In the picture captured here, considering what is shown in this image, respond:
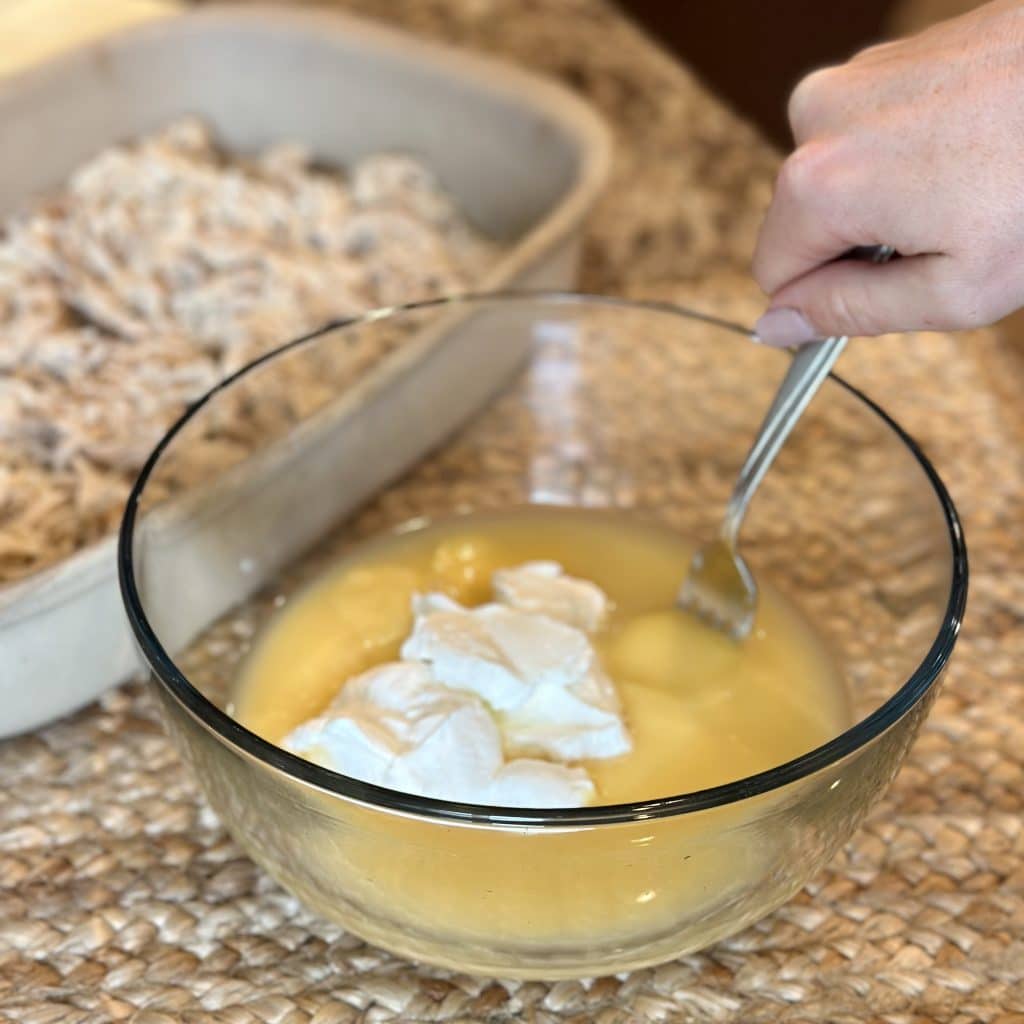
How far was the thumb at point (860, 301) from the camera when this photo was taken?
1.67 ft

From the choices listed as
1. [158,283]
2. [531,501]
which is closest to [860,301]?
[531,501]

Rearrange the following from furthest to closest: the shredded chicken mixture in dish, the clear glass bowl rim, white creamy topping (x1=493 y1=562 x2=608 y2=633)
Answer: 1. the shredded chicken mixture in dish
2. white creamy topping (x1=493 y1=562 x2=608 y2=633)
3. the clear glass bowl rim

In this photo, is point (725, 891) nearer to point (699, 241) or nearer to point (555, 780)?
point (555, 780)

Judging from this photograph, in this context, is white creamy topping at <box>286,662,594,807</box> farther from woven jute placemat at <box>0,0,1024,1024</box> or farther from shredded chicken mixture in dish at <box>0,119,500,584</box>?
shredded chicken mixture in dish at <box>0,119,500,584</box>

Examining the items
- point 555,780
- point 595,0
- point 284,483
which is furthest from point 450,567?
point 595,0

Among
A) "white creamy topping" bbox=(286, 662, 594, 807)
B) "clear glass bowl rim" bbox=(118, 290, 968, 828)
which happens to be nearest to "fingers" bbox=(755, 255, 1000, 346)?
"clear glass bowl rim" bbox=(118, 290, 968, 828)

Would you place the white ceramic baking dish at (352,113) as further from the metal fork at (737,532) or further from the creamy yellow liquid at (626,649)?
the metal fork at (737,532)

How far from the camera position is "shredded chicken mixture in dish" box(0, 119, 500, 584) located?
0.79 m

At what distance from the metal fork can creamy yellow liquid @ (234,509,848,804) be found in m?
0.01

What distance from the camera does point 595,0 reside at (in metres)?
1.46

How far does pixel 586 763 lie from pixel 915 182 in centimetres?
28

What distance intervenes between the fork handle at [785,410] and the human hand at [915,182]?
37mm

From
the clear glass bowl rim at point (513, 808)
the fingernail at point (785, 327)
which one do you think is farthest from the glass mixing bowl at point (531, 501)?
the fingernail at point (785, 327)

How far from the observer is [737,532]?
667 millimetres
